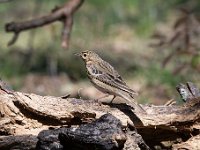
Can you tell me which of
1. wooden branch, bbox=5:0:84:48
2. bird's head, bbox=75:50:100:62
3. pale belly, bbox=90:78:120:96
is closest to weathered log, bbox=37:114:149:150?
pale belly, bbox=90:78:120:96

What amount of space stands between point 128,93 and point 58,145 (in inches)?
46.1

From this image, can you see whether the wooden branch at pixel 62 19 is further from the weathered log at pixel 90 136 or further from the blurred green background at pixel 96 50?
the weathered log at pixel 90 136

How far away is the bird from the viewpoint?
21.1 feet

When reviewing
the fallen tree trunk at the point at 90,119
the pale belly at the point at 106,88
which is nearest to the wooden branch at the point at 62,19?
the pale belly at the point at 106,88

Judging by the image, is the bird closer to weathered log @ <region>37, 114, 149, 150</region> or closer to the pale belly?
the pale belly

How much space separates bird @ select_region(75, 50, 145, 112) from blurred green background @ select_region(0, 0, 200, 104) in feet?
7.12

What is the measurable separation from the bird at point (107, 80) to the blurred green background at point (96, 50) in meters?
2.17

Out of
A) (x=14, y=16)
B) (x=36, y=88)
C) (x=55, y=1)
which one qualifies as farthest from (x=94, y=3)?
(x=36, y=88)

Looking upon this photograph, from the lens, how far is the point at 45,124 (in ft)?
19.5

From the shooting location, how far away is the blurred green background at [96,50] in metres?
10.8

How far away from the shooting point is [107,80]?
21.8 ft

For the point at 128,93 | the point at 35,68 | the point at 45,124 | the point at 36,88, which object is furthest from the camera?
the point at 35,68

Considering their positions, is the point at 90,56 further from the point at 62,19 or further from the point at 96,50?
the point at 96,50

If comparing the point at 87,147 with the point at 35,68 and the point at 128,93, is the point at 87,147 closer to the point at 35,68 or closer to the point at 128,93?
the point at 128,93
